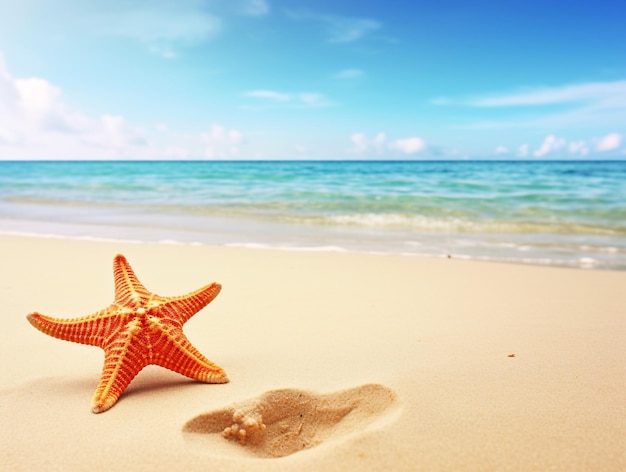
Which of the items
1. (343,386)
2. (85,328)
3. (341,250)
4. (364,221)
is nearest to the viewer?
(85,328)

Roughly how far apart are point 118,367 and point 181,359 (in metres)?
0.31

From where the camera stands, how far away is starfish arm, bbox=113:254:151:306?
253 centimetres

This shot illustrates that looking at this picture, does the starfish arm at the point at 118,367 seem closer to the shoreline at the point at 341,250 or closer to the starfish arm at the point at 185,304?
the starfish arm at the point at 185,304

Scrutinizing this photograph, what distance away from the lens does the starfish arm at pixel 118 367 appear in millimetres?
2318

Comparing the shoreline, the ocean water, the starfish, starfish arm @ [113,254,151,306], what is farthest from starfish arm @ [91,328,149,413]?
the ocean water

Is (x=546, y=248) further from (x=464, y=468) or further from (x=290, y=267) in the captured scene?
(x=464, y=468)

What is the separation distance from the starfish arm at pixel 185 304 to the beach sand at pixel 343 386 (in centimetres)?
37

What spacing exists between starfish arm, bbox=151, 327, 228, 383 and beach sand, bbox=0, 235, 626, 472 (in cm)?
7

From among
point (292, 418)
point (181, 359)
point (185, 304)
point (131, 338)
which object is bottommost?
point (292, 418)

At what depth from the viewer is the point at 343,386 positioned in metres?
2.59

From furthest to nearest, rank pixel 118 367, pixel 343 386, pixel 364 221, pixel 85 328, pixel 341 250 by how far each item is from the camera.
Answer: pixel 364 221, pixel 341 250, pixel 343 386, pixel 85 328, pixel 118 367

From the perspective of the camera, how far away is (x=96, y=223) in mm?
10828

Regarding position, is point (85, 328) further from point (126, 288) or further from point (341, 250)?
point (341, 250)

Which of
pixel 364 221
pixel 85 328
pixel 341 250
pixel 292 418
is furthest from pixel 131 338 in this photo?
pixel 364 221
